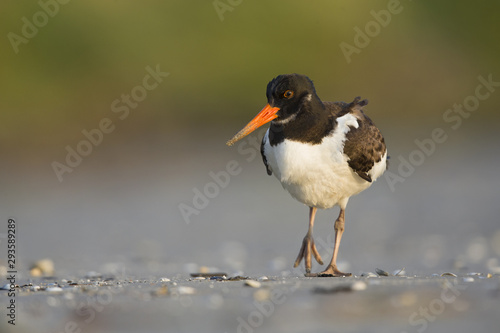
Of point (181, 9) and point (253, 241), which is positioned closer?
point (253, 241)

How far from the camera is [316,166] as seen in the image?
737 cm

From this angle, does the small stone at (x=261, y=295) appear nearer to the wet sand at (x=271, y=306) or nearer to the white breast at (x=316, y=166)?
the wet sand at (x=271, y=306)

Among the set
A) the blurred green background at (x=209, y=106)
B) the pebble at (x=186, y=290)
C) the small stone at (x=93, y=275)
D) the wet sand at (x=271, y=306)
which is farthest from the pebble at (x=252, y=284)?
the blurred green background at (x=209, y=106)

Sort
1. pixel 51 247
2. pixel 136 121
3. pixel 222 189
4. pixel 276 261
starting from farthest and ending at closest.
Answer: pixel 136 121 → pixel 222 189 → pixel 51 247 → pixel 276 261

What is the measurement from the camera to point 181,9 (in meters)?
16.9

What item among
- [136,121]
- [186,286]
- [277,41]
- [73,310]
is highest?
[277,41]

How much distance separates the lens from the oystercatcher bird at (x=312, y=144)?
738cm

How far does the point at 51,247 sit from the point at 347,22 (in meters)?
9.70

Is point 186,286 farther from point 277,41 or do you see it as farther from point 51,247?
point 277,41

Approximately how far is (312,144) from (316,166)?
0.19 meters

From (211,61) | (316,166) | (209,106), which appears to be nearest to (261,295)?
(316,166)

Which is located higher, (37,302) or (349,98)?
(349,98)

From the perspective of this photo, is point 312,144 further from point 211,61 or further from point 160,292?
point 211,61

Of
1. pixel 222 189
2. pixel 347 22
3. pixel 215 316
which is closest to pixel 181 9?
pixel 347 22
